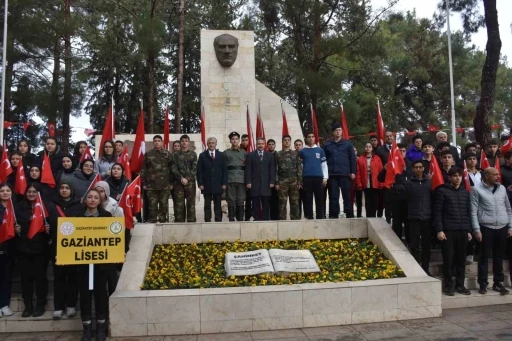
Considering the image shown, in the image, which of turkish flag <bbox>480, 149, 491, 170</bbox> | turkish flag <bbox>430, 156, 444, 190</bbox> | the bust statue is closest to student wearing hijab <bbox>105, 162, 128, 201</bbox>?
turkish flag <bbox>430, 156, 444, 190</bbox>

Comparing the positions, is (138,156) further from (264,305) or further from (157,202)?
(264,305)

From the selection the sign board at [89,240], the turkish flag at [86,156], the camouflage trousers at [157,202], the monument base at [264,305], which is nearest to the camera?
the sign board at [89,240]

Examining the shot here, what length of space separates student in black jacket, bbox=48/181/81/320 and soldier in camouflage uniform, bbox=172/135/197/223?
7.40 ft

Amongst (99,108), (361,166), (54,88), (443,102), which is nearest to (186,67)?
(99,108)

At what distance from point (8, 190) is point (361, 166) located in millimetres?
5496

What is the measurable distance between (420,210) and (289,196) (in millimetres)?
2281

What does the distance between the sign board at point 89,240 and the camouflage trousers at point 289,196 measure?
3.45 meters

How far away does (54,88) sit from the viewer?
18.9 metres

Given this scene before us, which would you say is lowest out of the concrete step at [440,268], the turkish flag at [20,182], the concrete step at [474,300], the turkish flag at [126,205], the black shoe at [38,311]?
the concrete step at [474,300]

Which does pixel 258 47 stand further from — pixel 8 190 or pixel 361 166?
pixel 8 190

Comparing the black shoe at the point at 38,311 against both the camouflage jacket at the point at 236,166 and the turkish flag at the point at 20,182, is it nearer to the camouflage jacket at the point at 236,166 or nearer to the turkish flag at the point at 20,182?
the turkish flag at the point at 20,182

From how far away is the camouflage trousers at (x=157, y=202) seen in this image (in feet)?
24.2

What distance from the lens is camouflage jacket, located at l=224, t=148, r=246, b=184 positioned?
760cm

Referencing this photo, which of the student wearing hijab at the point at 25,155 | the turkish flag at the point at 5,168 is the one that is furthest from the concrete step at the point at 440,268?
the turkish flag at the point at 5,168
